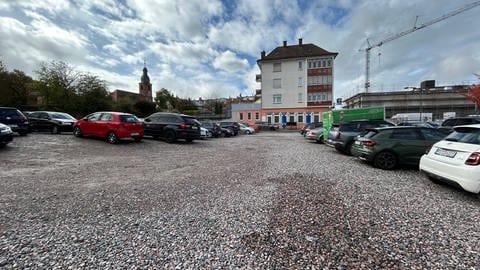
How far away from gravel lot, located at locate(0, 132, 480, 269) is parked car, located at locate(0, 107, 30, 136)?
22.0 feet

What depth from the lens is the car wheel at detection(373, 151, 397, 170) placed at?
6.31m

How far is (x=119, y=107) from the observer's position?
3238cm

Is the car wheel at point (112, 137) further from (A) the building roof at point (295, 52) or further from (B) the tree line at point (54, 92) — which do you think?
(A) the building roof at point (295, 52)

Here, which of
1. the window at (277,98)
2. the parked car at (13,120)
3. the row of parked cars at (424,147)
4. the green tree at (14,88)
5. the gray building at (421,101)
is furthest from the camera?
the gray building at (421,101)

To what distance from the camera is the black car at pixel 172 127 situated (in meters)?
11.5

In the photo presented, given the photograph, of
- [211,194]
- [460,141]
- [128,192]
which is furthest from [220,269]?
[460,141]

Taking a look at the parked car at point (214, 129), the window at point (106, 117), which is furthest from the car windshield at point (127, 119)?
Result: the parked car at point (214, 129)

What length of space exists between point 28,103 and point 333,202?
38.2 meters

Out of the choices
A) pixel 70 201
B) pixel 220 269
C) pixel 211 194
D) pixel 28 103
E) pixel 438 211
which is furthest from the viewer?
pixel 28 103

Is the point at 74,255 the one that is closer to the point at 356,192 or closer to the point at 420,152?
the point at 356,192

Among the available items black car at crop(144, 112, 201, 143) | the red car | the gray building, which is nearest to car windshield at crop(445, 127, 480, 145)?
black car at crop(144, 112, 201, 143)

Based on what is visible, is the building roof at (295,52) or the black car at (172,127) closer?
the black car at (172,127)

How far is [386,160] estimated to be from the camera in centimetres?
637

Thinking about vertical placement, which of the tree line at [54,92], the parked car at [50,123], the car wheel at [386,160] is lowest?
the car wheel at [386,160]
